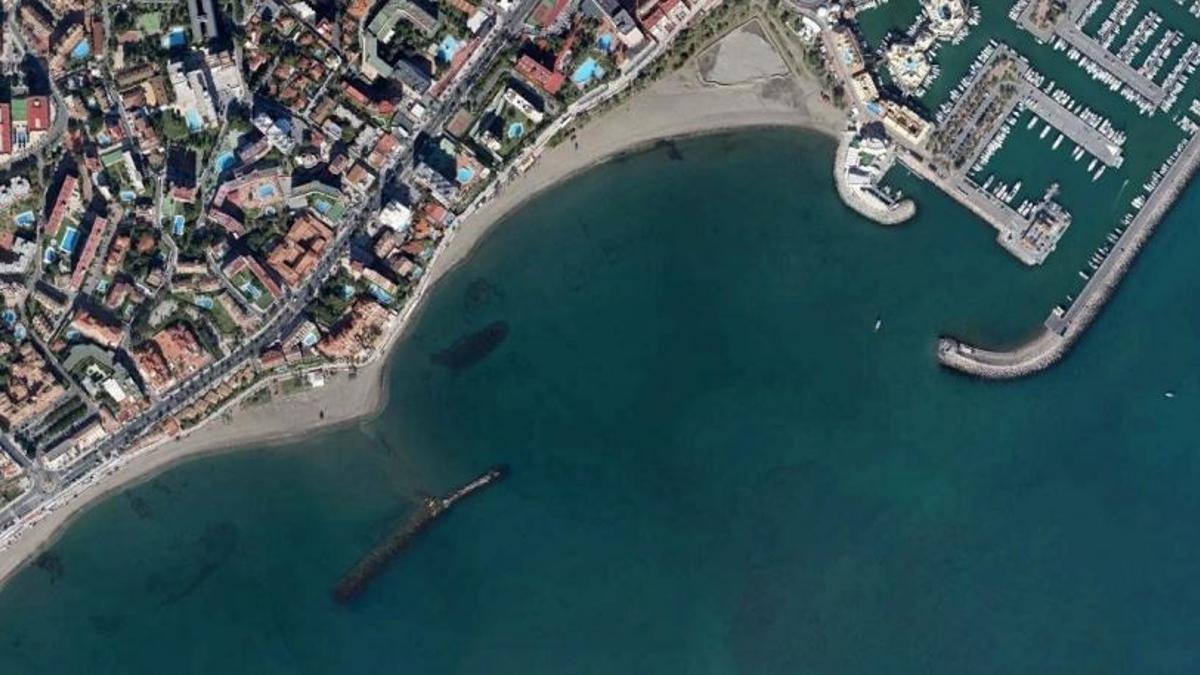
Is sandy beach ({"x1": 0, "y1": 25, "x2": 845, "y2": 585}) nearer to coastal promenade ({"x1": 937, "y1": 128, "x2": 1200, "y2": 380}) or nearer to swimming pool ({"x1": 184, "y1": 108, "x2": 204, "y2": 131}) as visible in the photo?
swimming pool ({"x1": 184, "y1": 108, "x2": 204, "y2": 131})

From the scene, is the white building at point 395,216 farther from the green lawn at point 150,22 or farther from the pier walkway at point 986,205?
the pier walkway at point 986,205

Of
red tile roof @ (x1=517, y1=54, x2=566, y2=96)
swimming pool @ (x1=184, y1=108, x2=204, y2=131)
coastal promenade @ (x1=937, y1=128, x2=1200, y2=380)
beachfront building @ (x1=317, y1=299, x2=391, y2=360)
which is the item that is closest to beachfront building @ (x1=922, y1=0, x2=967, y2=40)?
coastal promenade @ (x1=937, y1=128, x2=1200, y2=380)

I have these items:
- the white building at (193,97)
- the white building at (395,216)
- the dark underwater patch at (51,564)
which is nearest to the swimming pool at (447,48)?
the white building at (395,216)

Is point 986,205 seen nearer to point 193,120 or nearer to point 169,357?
point 193,120

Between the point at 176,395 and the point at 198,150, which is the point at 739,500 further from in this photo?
the point at 198,150

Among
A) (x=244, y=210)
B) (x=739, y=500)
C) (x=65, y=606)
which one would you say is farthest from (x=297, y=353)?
(x=739, y=500)

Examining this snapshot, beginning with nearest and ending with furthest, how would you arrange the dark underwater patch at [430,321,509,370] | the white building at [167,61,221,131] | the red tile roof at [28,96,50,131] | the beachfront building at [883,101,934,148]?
the white building at [167,61,221,131], the red tile roof at [28,96,50,131], the beachfront building at [883,101,934,148], the dark underwater patch at [430,321,509,370]
